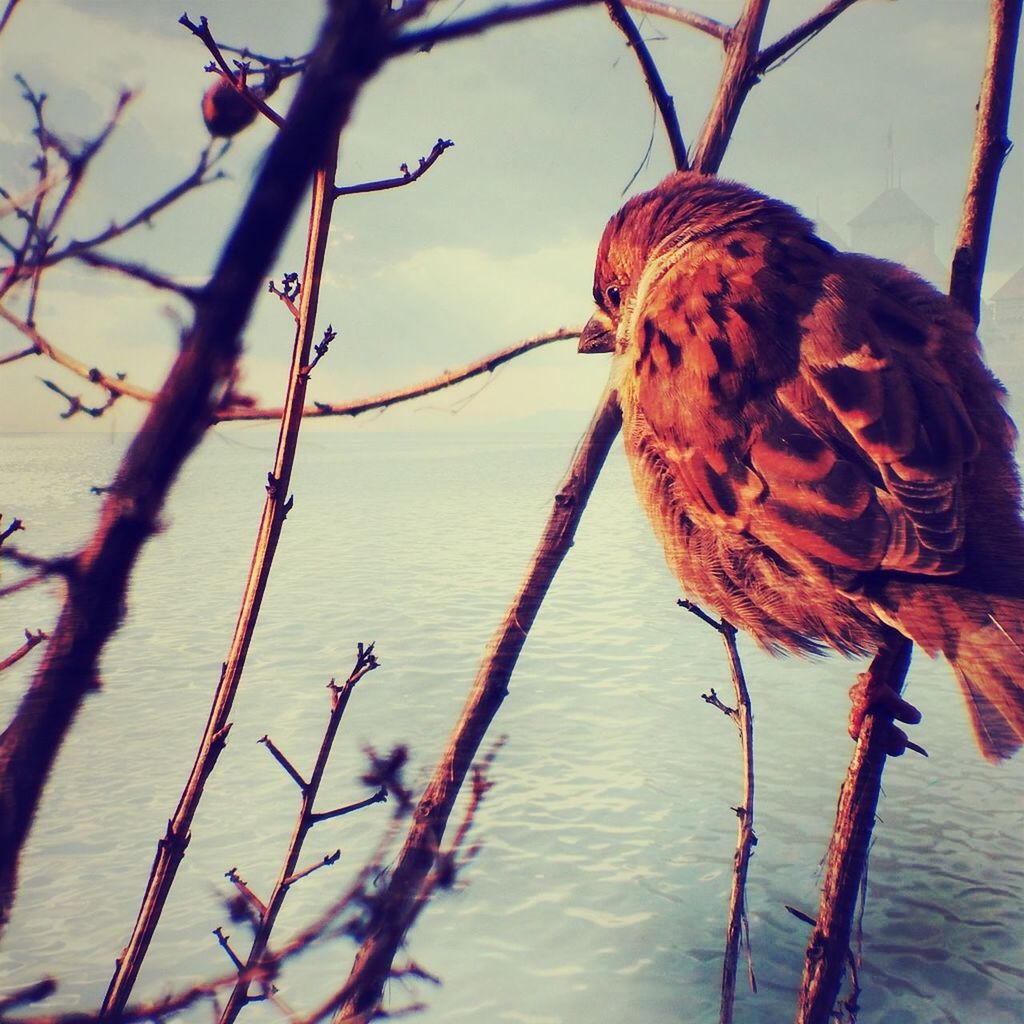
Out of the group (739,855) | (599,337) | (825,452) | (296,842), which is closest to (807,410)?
(825,452)

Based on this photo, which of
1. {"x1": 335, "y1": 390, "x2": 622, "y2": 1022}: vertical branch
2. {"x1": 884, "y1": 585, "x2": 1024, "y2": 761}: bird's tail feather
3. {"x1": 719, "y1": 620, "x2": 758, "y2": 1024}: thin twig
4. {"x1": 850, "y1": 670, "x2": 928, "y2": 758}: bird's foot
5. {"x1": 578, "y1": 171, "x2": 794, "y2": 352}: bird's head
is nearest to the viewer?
{"x1": 335, "y1": 390, "x2": 622, "y2": 1022}: vertical branch

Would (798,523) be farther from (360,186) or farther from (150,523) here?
(150,523)

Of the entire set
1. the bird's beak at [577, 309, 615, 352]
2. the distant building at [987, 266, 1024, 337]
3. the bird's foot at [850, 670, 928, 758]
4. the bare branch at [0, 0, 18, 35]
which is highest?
the distant building at [987, 266, 1024, 337]

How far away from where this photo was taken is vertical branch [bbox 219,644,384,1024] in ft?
1.92

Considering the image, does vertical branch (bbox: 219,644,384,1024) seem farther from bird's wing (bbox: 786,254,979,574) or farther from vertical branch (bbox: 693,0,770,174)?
vertical branch (bbox: 693,0,770,174)

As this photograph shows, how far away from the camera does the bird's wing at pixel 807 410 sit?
87 cm

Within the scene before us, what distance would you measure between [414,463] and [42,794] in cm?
336

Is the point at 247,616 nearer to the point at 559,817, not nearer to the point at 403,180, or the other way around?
the point at 403,180

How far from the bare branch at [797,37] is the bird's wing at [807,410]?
23 cm

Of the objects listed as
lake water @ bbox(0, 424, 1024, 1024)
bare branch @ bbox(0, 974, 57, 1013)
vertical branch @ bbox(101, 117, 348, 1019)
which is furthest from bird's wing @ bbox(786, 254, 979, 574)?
lake water @ bbox(0, 424, 1024, 1024)

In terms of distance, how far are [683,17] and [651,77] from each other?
94 millimetres

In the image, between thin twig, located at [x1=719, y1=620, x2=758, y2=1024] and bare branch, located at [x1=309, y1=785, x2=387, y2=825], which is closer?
bare branch, located at [x1=309, y1=785, x2=387, y2=825]

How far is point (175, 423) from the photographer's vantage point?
29cm

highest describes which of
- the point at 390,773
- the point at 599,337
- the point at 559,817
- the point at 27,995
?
the point at 599,337
